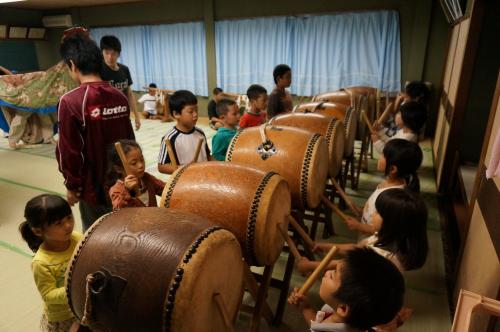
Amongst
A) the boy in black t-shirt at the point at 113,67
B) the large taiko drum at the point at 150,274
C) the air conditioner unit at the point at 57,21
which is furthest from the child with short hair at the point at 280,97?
the air conditioner unit at the point at 57,21

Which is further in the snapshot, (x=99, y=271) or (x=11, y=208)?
(x=11, y=208)

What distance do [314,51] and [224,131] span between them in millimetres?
4193

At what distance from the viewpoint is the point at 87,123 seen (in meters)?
→ 1.59

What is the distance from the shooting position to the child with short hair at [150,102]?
7.18 m

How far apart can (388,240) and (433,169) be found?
3.14 meters

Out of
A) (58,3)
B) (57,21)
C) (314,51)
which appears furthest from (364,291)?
(57,21)

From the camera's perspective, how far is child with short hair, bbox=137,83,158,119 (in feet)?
23.6

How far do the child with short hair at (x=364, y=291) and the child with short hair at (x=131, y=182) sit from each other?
34.2 inches

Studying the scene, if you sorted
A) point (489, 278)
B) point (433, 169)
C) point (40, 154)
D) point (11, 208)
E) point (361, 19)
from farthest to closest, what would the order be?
point (361, 19), point (40, 154), point (433, 169), point (11, 208), point (489, 278)

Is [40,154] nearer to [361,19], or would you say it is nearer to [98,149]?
[98,149]

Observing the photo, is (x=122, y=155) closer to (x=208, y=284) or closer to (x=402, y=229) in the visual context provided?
(x=208, y=284)

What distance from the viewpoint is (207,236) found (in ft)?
2.95

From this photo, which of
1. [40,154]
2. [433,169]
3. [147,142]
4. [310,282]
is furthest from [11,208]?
[433,169]

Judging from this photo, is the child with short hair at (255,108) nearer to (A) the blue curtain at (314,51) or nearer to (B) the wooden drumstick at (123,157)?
(B) the wooden drumstick at (123,157)
